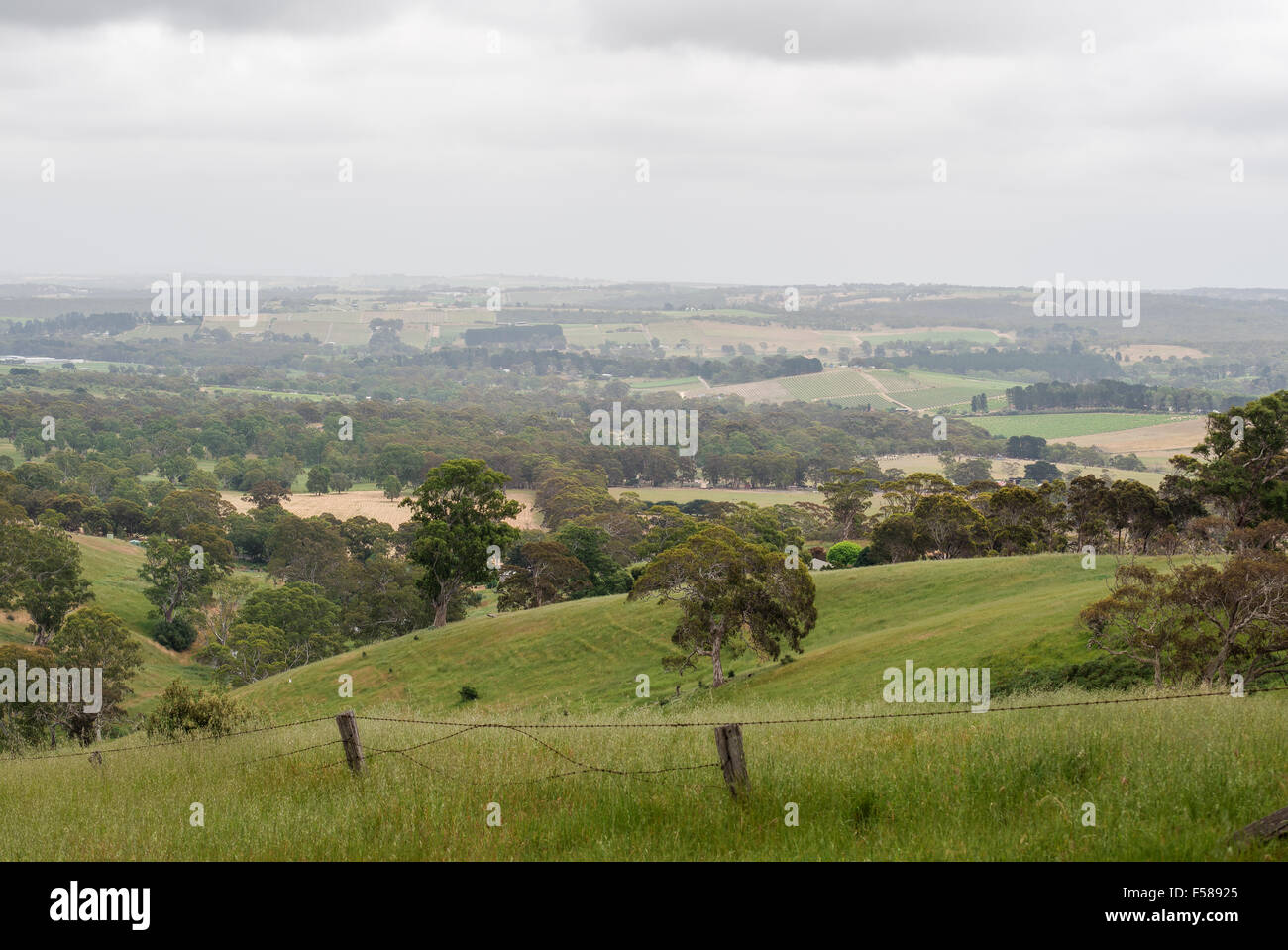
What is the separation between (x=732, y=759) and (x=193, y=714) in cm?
1397

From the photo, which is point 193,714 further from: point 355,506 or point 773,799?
point 355,506

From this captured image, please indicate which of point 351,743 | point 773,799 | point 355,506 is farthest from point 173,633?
point 773,799

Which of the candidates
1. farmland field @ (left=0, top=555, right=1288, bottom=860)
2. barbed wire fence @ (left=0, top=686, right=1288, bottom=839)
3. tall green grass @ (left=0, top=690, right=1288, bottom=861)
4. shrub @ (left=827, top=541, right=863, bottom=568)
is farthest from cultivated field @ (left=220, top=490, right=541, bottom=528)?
tall green grass @ (left=0, top=690, right=1288, bottom=861)

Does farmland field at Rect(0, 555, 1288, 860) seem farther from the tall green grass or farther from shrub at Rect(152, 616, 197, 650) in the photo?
shrub at Rect(152, 616, 197, 650)

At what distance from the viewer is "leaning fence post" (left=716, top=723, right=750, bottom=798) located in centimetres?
891

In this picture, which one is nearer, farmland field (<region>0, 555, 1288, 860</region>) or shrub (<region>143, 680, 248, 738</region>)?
farmland field (<region>0, 555, 1288, 860</region>)

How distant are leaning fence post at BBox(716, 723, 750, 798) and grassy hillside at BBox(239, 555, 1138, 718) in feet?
64.2

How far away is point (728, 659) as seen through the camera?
40.7 metres

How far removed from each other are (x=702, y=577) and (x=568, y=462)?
113 metres

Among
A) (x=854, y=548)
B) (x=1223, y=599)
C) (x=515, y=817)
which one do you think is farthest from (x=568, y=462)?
(x=515, y=817)

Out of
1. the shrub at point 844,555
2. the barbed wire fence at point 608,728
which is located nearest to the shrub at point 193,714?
the barbed wire fence at point 608,728
